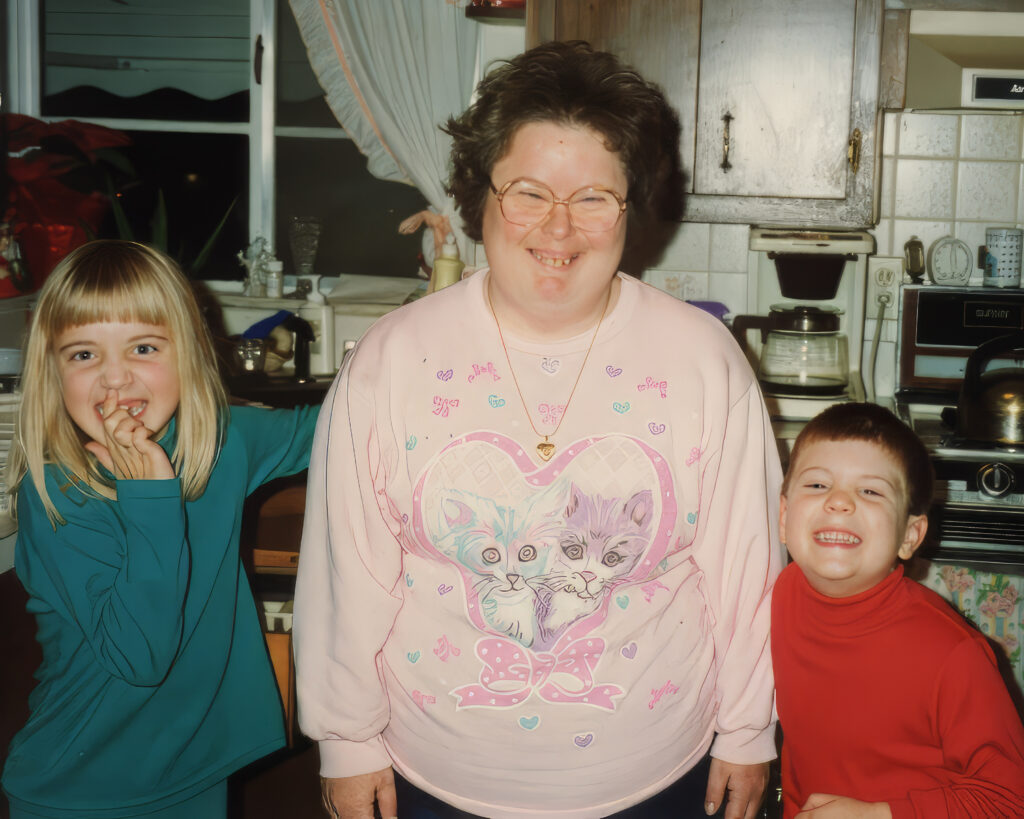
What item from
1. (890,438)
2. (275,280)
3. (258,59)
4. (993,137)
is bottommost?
(890,438)

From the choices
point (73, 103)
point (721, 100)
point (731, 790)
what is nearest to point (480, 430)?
point (731, 790)

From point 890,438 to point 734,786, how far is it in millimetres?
488

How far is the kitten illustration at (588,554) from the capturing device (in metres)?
1.21

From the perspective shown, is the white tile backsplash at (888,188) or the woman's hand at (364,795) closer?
Answer: the woman's hand at (364,795)

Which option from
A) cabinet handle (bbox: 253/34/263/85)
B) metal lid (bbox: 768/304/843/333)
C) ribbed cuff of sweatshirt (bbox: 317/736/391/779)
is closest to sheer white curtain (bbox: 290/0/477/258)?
cabinet handle (bbox: 253/34/263/85)

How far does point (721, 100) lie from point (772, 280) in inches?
21.3

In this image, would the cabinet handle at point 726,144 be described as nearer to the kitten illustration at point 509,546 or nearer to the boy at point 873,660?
the boy at point 873,660

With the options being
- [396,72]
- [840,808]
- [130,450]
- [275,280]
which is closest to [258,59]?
[396,72]

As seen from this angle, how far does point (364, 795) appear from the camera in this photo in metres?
1.29

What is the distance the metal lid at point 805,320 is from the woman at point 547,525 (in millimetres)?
1457

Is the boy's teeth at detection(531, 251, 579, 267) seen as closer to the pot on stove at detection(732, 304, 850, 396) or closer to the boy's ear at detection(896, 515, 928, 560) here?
the boy's ear at detection(896, 515, 928, 560)

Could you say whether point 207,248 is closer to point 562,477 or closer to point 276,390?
point 276,390

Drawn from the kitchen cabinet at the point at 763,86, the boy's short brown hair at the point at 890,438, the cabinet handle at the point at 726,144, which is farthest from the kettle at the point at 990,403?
the boy's short brown hair at the point at 890,438

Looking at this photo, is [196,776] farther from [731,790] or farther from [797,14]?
[797,14]
